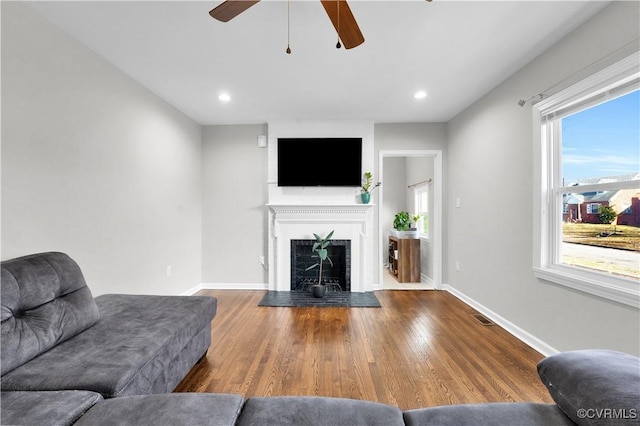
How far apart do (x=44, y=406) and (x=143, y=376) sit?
422mm

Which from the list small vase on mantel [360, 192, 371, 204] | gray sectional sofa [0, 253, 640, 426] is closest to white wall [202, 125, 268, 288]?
small vase on mantel [360, 192, 371, 204]

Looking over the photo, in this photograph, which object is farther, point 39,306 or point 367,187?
point 367,187

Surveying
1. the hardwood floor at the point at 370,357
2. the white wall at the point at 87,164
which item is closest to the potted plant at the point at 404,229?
the hardwood floor at the point at 370,357

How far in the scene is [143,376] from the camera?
1.36 m

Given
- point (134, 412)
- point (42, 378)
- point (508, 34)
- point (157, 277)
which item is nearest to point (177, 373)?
point (42, 378)

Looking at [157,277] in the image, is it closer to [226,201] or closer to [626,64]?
[226,201]

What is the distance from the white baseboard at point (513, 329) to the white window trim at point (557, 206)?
0.56 metres

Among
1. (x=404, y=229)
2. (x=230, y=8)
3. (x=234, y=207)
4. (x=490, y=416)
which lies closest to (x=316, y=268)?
(x=234, y=207)

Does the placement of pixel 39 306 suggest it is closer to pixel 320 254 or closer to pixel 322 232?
pixel 320 254

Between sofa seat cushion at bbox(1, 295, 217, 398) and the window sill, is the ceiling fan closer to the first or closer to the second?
sofa seat cushion at bbox(1, 295, 217, 398)

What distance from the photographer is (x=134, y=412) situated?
2.73 feet

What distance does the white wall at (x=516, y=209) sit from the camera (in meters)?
1.82

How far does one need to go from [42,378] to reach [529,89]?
382cm

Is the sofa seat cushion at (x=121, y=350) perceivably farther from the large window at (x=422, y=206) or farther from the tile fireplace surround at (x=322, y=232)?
the large window at (x=422, y=206)
